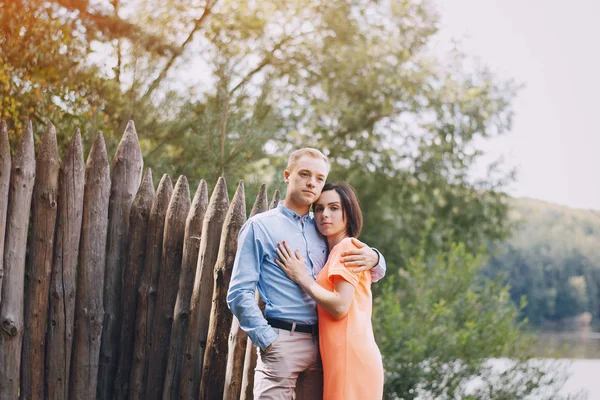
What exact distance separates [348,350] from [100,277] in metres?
1.94

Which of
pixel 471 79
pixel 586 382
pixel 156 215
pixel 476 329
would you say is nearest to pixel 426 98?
pixel 471 79

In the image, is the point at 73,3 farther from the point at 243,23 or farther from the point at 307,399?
the point at 307,399

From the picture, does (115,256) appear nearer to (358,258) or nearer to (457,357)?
(358,258)

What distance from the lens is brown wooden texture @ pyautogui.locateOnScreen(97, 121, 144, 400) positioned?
433cm

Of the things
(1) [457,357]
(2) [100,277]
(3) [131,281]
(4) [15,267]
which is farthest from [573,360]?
(4) [15,267]

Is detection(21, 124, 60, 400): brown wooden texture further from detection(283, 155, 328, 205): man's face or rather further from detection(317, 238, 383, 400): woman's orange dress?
detection(317, 238, 383, 400): woman's orange dress

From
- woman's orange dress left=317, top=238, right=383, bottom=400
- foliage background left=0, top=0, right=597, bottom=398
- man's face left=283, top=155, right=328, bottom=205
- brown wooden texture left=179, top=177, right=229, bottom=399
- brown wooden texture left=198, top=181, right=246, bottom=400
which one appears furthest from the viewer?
foliage background left=0, top=0, right=597, bottom=398

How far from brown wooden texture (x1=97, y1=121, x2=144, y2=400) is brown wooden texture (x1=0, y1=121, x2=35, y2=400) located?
461 mm

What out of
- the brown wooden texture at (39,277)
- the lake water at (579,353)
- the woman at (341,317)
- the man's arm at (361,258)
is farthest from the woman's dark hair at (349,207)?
the lake water at (579,353)

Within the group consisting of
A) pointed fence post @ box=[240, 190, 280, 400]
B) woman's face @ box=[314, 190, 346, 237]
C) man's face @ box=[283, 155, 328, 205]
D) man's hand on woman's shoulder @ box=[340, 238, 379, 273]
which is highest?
man's face @ box=[283, 155, 328, 205]

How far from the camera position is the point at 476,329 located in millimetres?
7855

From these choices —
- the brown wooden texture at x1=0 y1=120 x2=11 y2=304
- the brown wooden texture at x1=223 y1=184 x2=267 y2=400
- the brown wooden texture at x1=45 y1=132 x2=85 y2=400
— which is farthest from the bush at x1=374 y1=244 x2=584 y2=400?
the brown wooden texture at x1=0 y1=120 x2=11 y2=304

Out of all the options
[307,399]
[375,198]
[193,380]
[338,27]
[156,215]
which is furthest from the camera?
[375,198]

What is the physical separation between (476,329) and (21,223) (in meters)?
5.19
